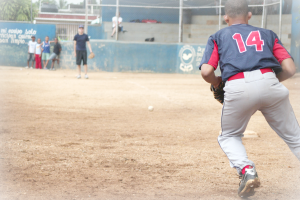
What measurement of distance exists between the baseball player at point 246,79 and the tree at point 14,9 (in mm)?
22377

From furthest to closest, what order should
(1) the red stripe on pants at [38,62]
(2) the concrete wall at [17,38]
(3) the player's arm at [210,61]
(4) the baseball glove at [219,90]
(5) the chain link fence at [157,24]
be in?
(5) the chain link fence at [157,24] < (2) the concrete wall at [17,38] < (1) the red stripe on pants at [38,62] < (4) the baseball glove at [219,90] < (3) the player's arm at [210,61]

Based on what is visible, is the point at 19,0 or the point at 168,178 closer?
the point at 168,178

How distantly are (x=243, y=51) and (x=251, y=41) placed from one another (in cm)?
11

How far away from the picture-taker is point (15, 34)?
20.2 meters

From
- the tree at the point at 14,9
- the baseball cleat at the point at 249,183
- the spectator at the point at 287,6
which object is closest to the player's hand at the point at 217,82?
the baseball cleat at the point at 249,183

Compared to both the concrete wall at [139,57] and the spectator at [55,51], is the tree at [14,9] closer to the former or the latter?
the spectator at [55,51]

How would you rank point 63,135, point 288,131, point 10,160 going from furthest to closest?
point 63,135
point 10,160
point 288,131

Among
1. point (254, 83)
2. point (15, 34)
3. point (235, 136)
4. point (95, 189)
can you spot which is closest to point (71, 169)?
point (95, 189)

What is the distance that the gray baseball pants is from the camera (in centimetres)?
261

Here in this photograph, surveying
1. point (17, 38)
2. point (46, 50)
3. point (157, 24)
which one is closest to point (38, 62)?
point (46, 50)

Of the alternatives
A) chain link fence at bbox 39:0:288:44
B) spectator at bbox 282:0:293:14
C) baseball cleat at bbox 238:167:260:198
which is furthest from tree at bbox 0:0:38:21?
baseball cleat at bbox 238:167:260:198

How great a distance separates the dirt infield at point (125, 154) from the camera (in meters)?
3.04

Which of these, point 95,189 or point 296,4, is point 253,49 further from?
point 296,4

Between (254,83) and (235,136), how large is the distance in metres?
0.53
